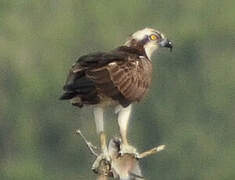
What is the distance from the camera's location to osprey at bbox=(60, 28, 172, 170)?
13414 mm

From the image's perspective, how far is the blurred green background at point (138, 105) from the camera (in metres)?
56.1

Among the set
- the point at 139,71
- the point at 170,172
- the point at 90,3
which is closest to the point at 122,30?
the point at 90,3

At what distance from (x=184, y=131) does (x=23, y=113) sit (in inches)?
323

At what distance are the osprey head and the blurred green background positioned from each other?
30833 mm

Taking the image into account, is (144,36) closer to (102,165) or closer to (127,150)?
(127,150)

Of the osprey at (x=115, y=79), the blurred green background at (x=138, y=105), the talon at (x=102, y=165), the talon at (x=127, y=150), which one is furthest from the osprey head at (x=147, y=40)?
the blurred green background at (x=138, y=105)

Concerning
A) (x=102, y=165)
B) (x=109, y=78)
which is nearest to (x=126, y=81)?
(x=109, y=78)

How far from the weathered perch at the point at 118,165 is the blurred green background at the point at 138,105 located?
33390 mm

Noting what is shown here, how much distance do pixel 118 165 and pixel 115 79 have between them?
5.98 ft

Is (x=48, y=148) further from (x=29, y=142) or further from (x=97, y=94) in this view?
(x=97, y=94)

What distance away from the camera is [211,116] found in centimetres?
6400

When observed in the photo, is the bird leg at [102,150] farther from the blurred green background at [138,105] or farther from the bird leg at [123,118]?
the blurred green background at [138,105]

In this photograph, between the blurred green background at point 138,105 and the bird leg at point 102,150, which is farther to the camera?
the blurred green background at point 138,105

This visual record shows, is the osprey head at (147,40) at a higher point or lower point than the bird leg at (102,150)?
higher
